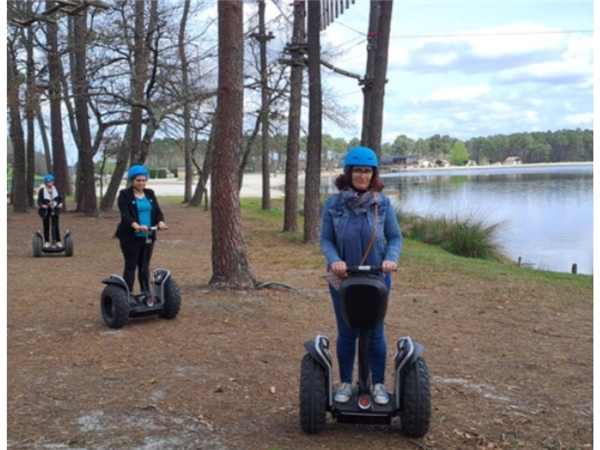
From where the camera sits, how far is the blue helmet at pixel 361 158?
393cm

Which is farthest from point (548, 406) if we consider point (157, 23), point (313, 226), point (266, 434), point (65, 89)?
point (65, 89)

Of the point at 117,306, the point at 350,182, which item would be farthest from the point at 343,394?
the point at 117,306

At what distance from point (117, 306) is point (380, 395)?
3486mm

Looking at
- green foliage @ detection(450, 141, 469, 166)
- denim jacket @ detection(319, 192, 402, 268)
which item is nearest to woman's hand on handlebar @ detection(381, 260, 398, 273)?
denim jacket @ detection(319, 192, 402, 268)

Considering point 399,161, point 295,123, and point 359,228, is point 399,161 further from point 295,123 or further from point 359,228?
point 359,228

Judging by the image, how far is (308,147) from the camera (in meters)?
15.1

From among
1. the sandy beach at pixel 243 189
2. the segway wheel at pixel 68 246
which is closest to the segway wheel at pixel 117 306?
the segway wheel at pixel 68 246

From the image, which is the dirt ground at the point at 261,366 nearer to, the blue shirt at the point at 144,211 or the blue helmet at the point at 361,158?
the blue shirt at the point at 144,211

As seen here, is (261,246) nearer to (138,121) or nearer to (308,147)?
(308,147)

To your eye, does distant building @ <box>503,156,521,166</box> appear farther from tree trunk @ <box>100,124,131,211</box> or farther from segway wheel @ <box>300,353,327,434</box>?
segway wheel @ <box>300,353,327,434</box>

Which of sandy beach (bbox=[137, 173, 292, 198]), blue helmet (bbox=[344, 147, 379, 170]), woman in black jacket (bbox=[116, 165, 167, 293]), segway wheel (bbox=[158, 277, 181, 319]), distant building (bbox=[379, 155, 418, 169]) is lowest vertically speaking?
sandy beach (bbox=[137, 173, 292, 198])

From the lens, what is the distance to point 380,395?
13.0 ft

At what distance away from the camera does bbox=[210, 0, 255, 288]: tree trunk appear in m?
8.47

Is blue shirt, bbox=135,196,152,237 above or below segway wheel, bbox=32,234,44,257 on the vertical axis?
above
